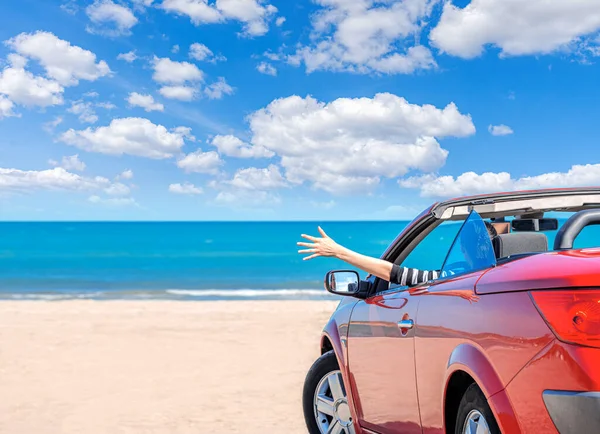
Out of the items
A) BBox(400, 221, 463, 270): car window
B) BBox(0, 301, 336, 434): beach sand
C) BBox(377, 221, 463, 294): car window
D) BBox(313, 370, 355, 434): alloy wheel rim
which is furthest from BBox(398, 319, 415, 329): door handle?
BBox(0, 301, 336, 434): beach sand

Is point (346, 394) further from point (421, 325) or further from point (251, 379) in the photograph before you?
point (251, 379)

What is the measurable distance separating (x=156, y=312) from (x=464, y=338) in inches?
694

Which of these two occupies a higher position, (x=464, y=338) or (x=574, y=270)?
(x=574, y=270)

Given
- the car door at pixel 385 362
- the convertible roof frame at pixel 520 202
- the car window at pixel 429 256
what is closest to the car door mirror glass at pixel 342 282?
the car door at pixel 385 362

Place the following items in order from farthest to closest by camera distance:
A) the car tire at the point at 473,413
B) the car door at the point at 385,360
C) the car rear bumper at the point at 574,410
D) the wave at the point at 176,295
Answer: the wave at the point at 176,295 → the car door at the point at 385,360 → the car tire at the point at 473,413 → the car rear bumper at the point at 574,410

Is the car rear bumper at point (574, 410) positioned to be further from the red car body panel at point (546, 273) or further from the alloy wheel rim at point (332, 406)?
the alloy wheel rim at point (332, 406)

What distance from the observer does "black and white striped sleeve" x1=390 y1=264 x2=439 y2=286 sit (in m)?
3.83

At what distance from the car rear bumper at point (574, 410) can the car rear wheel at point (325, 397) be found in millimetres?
2728

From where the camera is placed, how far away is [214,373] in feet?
32.4

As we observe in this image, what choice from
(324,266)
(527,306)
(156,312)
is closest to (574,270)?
(527,306)

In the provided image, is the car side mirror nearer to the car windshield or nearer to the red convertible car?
the red convertible car

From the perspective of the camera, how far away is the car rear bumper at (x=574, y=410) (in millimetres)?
2234

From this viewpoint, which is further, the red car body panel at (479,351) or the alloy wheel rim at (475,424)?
the alloy wheel rim at (475,424)

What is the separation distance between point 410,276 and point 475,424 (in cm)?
109
